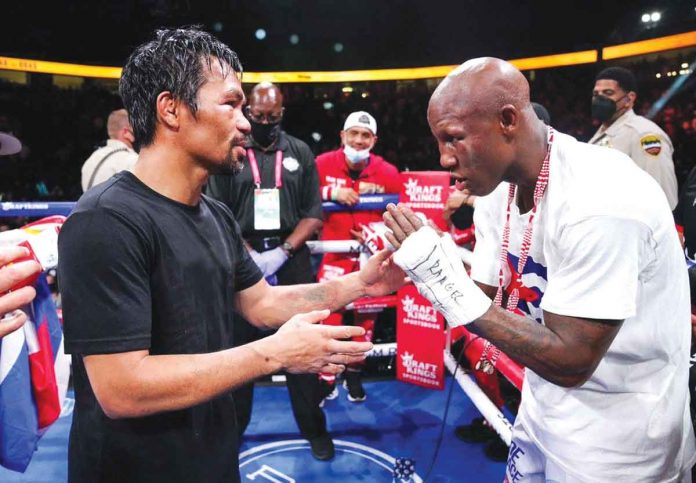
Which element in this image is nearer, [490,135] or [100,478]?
[100,478]

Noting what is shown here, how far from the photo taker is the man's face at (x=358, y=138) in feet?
12.9

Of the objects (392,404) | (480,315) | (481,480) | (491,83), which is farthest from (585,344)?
(392,404)

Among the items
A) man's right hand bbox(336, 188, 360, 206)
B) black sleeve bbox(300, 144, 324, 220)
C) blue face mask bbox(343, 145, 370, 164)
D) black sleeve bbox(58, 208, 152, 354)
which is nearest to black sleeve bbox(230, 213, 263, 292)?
black sleeve bbox(58, 208, 152, 354)

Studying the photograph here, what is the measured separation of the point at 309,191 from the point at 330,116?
12.4 m

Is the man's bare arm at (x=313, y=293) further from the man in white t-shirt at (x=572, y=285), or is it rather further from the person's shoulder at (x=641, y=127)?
the person's shoulder at (x=641, y=127)

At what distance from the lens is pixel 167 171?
1.32 m

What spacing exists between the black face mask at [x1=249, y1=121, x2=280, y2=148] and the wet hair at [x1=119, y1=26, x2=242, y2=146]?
177 cm

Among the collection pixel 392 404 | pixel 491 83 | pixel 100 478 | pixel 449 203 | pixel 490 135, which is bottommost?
pixel 392 404

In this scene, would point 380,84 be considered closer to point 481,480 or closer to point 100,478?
point 481,480

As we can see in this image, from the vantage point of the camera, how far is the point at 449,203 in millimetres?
3078

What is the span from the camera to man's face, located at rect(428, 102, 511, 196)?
138 cm

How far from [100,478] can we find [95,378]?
1.00 feet

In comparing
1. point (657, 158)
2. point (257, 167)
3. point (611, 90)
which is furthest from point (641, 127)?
point (257, 167)

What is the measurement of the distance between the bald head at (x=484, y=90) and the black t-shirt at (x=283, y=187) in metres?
1.79
